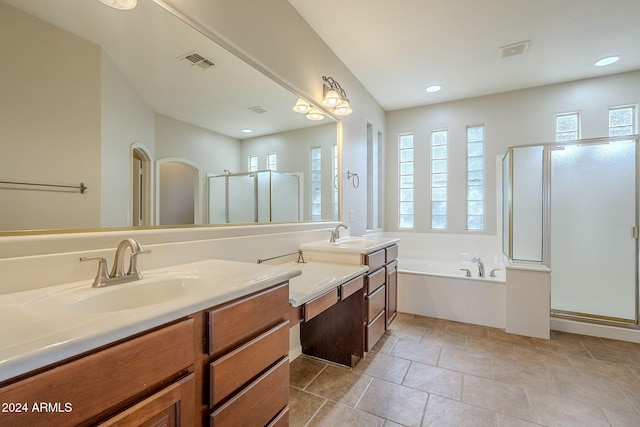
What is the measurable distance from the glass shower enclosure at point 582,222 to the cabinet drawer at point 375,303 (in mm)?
1565

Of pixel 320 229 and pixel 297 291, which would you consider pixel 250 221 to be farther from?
pixel 320 229

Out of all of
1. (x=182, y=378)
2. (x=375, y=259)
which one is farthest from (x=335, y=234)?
(x=182, y=378)

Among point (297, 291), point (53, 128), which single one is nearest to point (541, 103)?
point (297, 291)

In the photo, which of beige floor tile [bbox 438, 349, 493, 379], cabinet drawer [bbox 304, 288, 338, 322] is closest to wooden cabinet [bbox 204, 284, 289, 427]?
cabinet drawer [bbox 304, 288, 338, 322]

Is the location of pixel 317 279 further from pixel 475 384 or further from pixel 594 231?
pixel 594 231

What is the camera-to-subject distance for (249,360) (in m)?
0.99

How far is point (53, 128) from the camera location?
938 millimetres

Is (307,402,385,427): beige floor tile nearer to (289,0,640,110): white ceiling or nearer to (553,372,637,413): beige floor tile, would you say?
(553,372,637,413): beige floor tile

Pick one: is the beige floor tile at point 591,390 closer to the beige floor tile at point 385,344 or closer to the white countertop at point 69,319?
the beige floor tile at point 385,344

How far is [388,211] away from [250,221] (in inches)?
123

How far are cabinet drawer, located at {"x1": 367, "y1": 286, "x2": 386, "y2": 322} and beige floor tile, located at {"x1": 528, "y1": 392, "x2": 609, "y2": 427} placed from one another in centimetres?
108

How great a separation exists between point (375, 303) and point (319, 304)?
94 cm

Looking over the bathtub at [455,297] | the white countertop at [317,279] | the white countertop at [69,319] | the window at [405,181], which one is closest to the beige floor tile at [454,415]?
the white countertop at [317,279]

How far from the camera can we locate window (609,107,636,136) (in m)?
3.29
